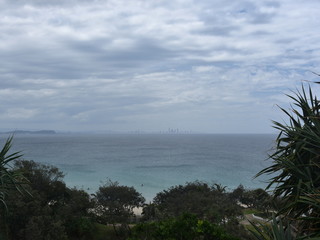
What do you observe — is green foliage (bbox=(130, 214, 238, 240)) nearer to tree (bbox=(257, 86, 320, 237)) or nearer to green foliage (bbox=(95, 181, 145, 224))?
tree (bbox=(257, 86, 320, 237))

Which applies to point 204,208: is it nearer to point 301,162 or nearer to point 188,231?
point 188,231

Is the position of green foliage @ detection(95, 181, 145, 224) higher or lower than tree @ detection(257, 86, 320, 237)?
lower

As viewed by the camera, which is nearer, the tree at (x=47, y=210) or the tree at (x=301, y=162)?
the tree at (x=301, y=162)

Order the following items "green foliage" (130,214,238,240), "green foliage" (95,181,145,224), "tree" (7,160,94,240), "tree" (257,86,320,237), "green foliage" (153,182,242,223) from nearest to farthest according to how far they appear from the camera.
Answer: "tree" (257,86,320,237)
"green foliage" (130,214,238,240)
"tree" (7,160,94,240)
"green foliage" (153,182,242,223)
"green foliage" (95,181,145,224)

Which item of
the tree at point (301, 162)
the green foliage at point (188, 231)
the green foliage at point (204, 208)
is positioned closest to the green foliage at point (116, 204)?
the green foliage at point (204, 208)

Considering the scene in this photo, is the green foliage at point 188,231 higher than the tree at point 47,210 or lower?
higher

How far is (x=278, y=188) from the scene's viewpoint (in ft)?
22.9

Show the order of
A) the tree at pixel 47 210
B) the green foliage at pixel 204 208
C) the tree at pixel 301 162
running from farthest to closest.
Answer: the green foliage at pixel 204 208
the tree at pixel 47 210
the tree at pixel 301 162

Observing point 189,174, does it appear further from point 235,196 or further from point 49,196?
point 49,196

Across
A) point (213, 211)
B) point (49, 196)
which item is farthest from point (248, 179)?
point (49, 196)

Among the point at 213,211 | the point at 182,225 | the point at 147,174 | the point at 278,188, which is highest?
the point at 278,188

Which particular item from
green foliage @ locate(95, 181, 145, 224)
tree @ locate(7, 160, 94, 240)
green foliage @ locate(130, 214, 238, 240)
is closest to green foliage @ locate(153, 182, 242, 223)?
green foliage @ locate(95, 181, 145, 224)

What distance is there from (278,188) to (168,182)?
50.5 m

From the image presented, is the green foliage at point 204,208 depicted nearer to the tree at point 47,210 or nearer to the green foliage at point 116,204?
the green foliage at point 116,204
